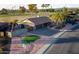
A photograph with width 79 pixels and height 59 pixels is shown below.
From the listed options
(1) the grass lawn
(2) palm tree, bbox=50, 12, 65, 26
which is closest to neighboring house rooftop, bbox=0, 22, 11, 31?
(1) the grass lawn

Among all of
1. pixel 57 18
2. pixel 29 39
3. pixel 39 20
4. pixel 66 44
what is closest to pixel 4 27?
pixel 29 39

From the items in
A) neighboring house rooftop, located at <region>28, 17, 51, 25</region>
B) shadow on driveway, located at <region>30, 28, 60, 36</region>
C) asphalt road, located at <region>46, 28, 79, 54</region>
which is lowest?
asphalt road, located at <region>46, 28, 79, 54</region>

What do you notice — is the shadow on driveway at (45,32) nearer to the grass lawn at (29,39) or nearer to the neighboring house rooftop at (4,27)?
the grass lawn at (29,39)

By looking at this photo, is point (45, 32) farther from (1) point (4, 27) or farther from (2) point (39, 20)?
(1) point (4, 27)

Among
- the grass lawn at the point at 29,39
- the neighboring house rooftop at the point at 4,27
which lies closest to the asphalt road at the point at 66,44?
the grass lawn at the point at 29,39

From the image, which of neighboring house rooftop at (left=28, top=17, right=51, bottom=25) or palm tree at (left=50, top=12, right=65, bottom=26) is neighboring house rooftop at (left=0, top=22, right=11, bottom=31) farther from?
palm tree at (left=50, top=12, right=65, bottom=26)

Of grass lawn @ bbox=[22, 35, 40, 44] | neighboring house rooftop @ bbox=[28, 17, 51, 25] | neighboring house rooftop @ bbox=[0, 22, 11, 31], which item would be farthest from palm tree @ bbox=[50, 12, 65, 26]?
neighboring house rooftop @ bbox=[0, 22, 11, 31]

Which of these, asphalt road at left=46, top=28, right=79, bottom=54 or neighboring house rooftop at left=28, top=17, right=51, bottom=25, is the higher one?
neighboring house rooftop at left=28, top=17, right=51, bottom=25

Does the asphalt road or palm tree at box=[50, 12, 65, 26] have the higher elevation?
palm tree at box=[50, 12, 65, 26]

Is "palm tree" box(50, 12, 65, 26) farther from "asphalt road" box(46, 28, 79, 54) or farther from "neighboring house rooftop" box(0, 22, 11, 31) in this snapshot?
"neighboring house rooftop" box(0, 22, 11, 31)
